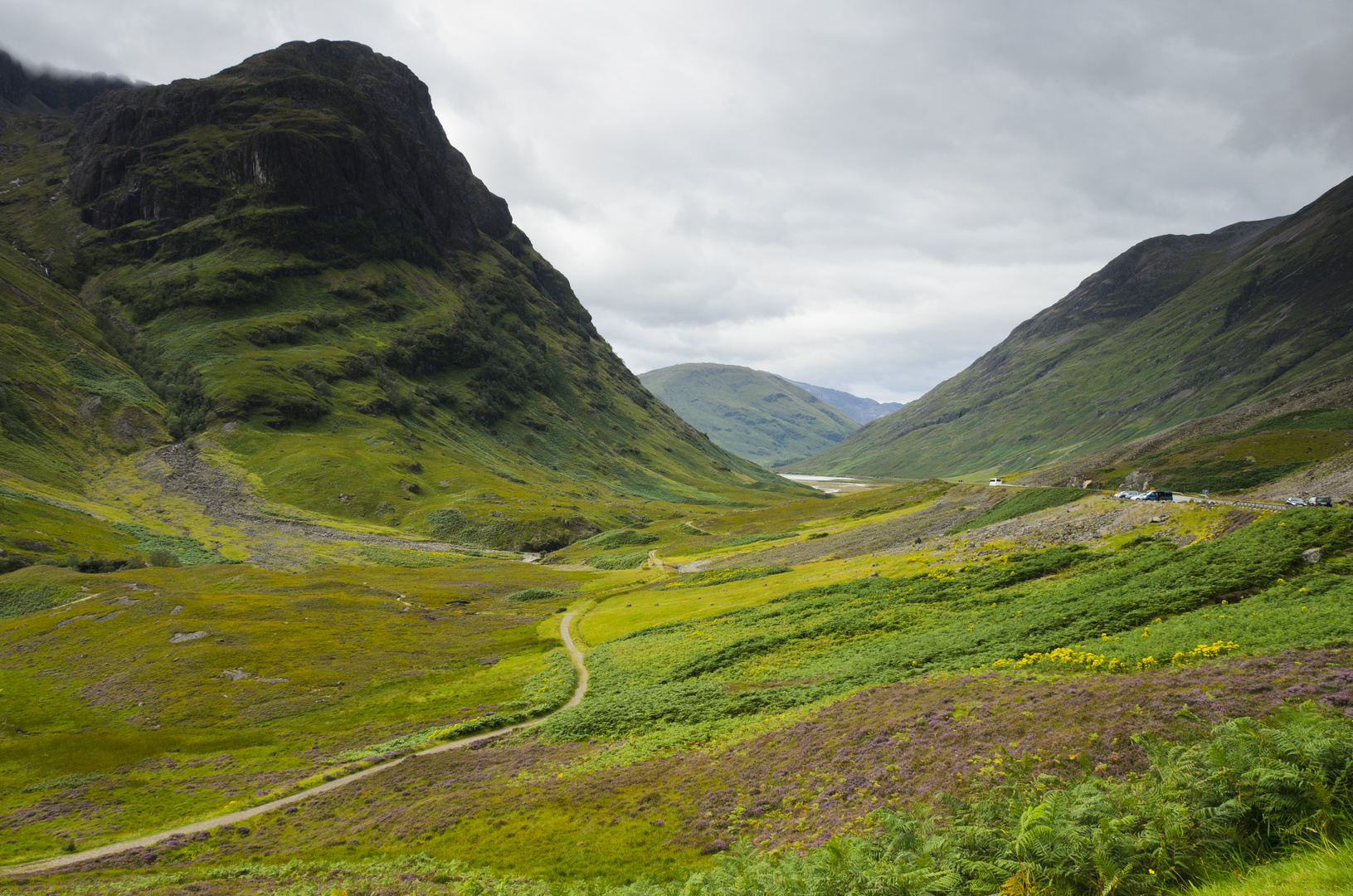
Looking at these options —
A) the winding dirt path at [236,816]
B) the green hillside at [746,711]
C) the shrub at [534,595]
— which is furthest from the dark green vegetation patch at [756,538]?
the winding dirt path at [236,816]

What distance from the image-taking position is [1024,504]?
71.8 m

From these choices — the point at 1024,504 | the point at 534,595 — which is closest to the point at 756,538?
the point at 534,595

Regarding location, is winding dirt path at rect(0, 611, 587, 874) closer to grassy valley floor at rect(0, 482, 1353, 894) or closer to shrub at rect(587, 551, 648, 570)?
grassy valley floor at rect(0, 482, 1353, 894)

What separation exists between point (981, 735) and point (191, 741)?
52.5m

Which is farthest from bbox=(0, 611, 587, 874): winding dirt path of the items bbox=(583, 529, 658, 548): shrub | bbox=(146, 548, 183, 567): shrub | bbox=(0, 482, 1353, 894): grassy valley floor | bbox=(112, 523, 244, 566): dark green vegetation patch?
bbox=(112, 523, 244, 566): dark green vegetation patch

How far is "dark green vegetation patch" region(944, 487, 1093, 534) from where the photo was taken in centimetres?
6812

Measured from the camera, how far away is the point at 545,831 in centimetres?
2447

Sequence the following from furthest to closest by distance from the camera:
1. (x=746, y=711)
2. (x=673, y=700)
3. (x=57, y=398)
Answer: (x=57, y=398) → (x=673, y=700) → (x=746, y=711)

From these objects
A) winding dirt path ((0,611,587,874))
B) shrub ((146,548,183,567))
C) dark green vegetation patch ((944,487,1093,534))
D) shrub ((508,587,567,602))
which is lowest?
winding dirt path ((0,611,587,874))

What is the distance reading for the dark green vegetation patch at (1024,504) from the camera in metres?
68.1

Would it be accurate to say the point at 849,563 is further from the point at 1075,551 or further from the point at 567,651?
the point at 567,651

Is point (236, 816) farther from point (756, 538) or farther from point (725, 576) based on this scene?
point (756, 538)

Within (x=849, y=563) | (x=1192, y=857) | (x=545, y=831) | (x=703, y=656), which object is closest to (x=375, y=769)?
(x=545, y=831)

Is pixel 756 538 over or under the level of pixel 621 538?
under
